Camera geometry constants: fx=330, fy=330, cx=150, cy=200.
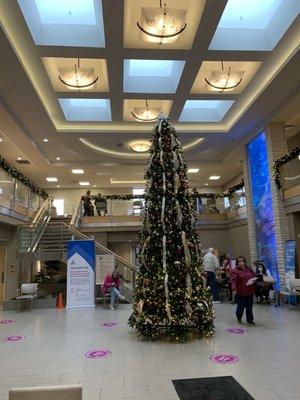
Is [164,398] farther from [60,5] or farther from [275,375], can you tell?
[60,5]

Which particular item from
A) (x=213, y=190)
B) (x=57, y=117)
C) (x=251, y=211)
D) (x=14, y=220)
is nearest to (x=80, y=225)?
(x=14, y=220)

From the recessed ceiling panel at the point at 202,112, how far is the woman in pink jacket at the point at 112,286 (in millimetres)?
6136

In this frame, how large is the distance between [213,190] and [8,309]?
53.0 feet

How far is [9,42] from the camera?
6941mm

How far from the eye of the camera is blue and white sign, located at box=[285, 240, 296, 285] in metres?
9.78

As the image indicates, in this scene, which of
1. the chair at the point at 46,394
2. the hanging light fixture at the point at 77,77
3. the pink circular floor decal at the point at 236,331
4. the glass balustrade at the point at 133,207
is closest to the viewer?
the chair at the point at 46,394

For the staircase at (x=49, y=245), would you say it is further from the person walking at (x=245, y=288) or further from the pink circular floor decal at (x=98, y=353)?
the pink circular floor decal at (x=98, y=353)

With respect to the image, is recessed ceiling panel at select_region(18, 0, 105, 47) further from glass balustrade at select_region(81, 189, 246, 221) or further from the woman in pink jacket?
glass balustrade at select_region(81, 189, 246, 221)

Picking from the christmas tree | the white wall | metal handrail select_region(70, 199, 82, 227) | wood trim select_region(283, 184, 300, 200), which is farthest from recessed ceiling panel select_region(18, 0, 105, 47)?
the white wall

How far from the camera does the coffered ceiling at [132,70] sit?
707 cm

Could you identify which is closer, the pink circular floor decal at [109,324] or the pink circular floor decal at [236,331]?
the pink circular floor decal at [236,331]

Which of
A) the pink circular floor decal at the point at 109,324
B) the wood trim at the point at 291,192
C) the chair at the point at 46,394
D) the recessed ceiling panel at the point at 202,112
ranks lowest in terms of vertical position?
the pink circular floor decal at the point at 109,324

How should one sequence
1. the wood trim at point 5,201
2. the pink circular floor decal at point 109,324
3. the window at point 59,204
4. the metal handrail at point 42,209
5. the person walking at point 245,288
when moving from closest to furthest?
1. the person walking at point 245,288
2. the pink circular floor decal at point 109,324
3. the wood trim at point 5,201
4. the metal handrail at point 42,209
5. the window at point 59,204

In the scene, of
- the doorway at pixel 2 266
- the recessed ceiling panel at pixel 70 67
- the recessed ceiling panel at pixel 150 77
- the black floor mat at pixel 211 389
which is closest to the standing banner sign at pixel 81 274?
the recessed ceiling panel at pixel 70 67
